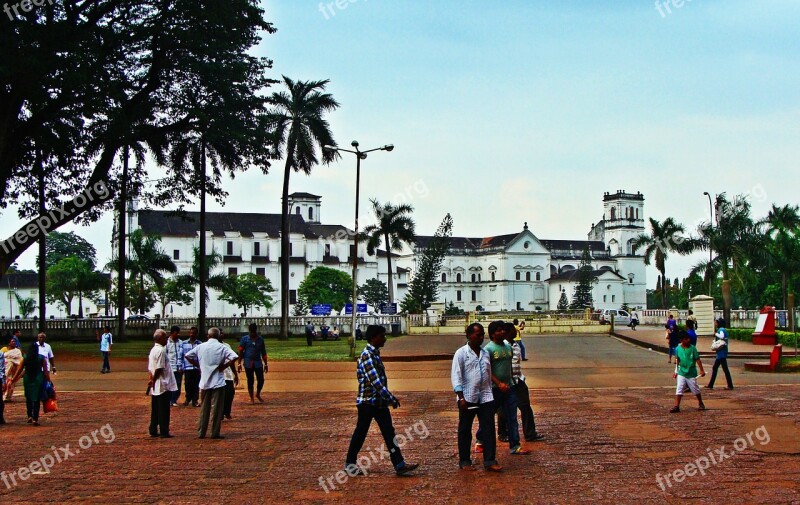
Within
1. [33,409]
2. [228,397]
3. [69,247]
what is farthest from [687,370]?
[69,247]

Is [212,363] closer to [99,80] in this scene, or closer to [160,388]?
[160,388]

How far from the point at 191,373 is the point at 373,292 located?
9703 cm

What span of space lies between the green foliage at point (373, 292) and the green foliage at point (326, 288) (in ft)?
21.4

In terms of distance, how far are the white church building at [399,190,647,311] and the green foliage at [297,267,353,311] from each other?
32713mm

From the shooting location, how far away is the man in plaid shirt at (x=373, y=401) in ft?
31.4

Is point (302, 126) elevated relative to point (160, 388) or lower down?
elevated

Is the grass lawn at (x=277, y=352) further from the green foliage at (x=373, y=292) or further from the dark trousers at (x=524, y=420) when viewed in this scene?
the green foliage at (x=373, y=292)

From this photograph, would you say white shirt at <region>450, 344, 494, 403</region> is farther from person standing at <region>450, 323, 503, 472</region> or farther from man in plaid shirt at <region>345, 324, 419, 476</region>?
man in plaid shirt at <region>345, 324, 419, 476</region>

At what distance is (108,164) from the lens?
3412 centimetres

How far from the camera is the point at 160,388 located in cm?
1277

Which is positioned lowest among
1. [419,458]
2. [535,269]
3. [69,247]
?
[419,458]

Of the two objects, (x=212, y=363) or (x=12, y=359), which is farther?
(x=12, y=359)

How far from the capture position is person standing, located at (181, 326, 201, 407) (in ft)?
52.9

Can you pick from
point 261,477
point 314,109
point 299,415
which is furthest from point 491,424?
point 314,109
